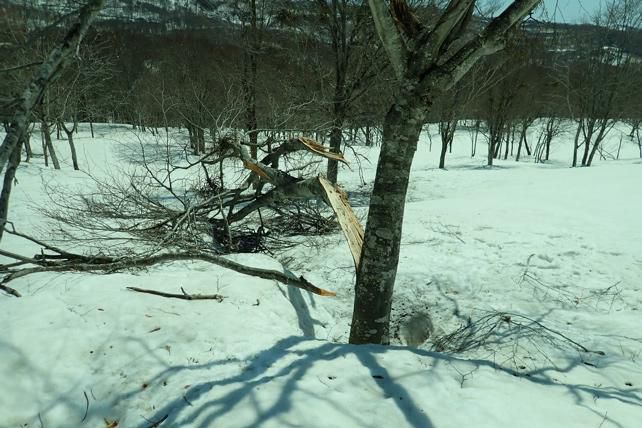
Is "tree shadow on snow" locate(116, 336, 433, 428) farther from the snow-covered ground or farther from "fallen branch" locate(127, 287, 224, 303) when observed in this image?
"fallen branch" locate(127, 287, 224, 303)

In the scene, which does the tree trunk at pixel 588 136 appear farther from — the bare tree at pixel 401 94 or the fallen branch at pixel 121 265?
the fallen branch at pixel 121 265

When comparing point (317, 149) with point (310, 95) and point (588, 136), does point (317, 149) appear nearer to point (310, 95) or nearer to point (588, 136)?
point (310, 95)

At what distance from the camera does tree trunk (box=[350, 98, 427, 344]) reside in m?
3.14

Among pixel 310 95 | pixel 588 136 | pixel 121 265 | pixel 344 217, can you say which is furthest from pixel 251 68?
pixel 588 136

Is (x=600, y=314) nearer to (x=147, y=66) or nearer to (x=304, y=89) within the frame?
(x=304, y=89)

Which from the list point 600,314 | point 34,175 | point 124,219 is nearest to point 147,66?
point 34,175

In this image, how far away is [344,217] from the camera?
14.9 feet

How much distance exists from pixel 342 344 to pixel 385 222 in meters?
1.10

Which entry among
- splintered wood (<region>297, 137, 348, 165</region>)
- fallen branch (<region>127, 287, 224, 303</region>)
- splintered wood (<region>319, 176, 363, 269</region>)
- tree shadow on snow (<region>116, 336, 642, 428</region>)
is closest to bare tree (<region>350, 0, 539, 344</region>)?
tree shadow on snow (<region>116, 336, 642, 428</region>)

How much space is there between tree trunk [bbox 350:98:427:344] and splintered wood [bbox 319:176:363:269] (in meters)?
0.71

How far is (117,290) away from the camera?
12.8ft

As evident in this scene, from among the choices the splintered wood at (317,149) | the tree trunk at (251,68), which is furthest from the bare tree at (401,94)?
the tree trunk at (251,68)

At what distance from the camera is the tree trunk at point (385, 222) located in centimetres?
314

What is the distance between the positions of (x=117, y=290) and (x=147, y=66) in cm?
3989
